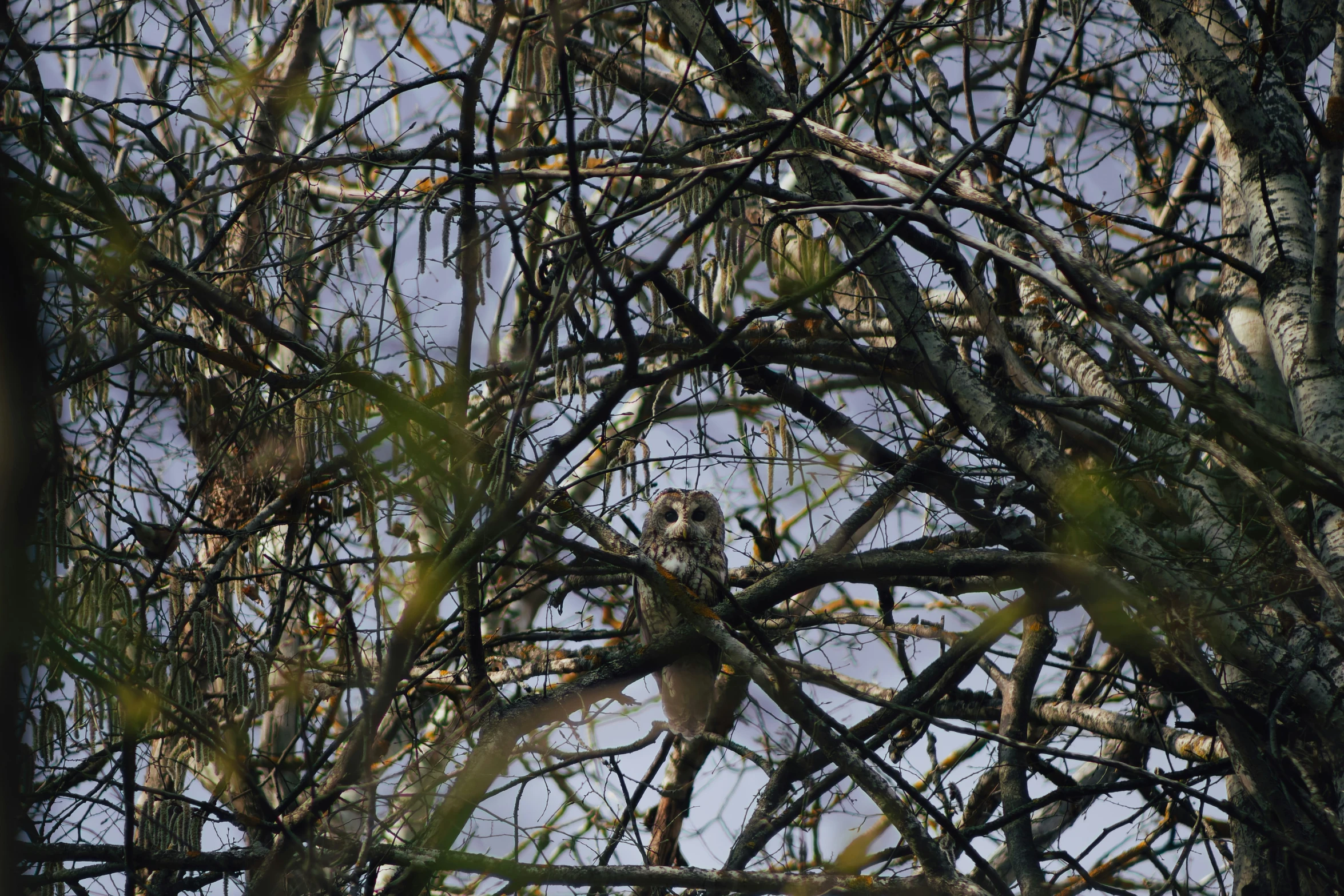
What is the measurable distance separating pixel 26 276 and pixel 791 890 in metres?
2.06

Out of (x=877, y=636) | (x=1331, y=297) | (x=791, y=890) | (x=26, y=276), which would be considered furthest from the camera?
(x=877, y=636)

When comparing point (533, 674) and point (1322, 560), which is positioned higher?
point (533, 674)

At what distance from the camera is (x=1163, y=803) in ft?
11.3

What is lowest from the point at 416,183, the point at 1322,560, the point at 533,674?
the point at 1322,560

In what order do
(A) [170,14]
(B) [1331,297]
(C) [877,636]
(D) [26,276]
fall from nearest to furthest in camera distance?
(D) [26,276] < (B) [1331,297] < (C) [877,636] < (A) [170,14]

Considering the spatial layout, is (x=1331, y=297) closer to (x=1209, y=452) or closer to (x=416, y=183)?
(x=1209, y=452)

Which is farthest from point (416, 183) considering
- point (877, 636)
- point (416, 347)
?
point (877, 636)

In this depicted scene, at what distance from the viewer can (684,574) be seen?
15.3 ft

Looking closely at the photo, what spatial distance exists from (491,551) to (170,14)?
83.3 inches

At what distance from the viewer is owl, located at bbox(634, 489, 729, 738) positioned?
4234 mm

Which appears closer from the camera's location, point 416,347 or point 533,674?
point 416,347

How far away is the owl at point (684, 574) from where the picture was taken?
4.23 metres

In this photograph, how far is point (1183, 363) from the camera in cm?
230

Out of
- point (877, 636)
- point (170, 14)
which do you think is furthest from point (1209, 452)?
point (170, 14)
